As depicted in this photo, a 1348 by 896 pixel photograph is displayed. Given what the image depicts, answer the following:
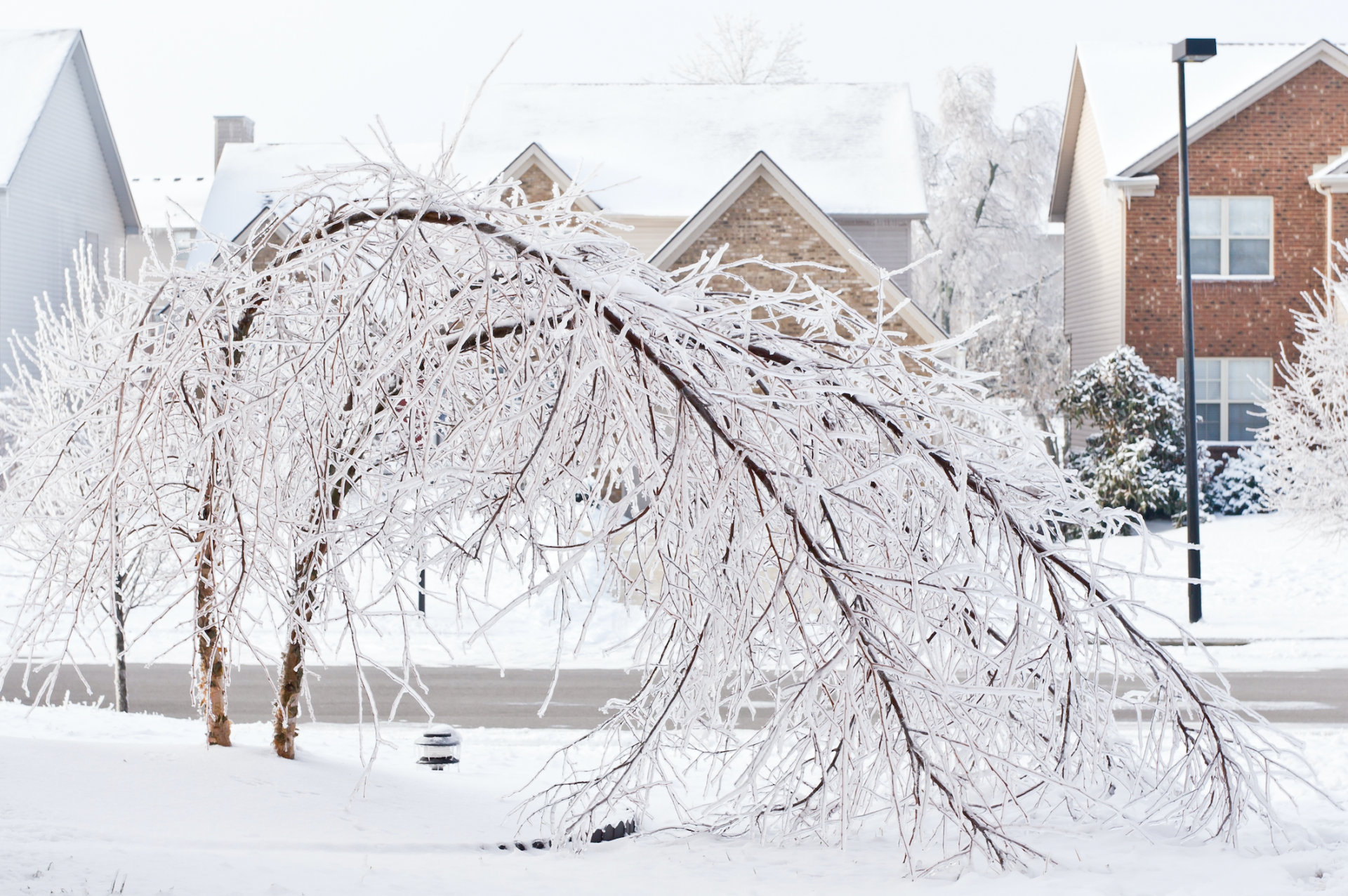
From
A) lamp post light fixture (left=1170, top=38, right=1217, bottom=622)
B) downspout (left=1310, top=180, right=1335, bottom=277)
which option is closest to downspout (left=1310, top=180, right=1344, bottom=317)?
downspout (left=1310, top=180, right=1335, bottom=277)

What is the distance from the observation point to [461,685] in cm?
1296

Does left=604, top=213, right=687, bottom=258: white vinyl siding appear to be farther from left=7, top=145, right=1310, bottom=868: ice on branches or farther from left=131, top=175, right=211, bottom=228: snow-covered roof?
left=7, top=145, right=1310, bottom=868: ice on branches

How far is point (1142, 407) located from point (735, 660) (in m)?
19.9

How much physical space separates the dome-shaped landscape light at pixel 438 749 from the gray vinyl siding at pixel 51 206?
71.0ft

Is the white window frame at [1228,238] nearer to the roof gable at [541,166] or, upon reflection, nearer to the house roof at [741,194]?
the house roof at [741,194]

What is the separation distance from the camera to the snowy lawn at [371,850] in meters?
4.81

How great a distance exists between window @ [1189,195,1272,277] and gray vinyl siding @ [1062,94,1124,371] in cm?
167

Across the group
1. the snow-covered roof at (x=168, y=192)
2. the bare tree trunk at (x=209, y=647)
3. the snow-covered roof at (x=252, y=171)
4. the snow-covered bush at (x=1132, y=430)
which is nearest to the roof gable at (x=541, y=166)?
the snow-covered roof at (x=252, y=171)

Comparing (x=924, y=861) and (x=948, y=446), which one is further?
(x=924, y=861)

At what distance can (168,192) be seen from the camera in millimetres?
36375

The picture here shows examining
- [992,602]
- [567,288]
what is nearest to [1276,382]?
[992,602]

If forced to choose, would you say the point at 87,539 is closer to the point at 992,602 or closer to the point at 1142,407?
the point at 992,602

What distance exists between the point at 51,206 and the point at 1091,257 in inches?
939

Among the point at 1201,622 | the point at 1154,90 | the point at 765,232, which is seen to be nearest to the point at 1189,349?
the point at 1201,622
